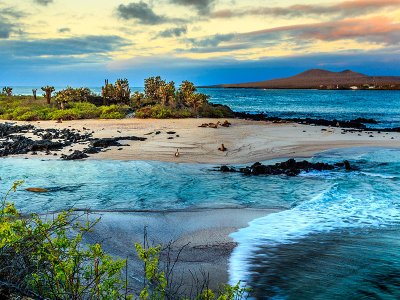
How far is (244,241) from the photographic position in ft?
33.2

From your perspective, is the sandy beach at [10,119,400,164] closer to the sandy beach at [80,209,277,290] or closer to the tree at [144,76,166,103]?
the sandy beach at [80,209,277,290]

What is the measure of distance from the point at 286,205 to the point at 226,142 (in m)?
14.9

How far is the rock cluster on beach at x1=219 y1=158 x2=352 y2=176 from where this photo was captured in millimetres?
18844

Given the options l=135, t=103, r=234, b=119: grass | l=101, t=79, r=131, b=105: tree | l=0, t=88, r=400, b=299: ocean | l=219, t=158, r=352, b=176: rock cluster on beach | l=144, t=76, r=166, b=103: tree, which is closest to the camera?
l=0, t=88, r=400, b=299: ocean

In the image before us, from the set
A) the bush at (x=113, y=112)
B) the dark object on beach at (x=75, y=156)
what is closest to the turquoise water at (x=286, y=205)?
the dark object on beach at (x=75, y=156)

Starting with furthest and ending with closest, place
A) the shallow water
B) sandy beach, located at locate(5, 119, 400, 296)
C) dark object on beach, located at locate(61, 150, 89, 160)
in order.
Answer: dark object on beach, located at locate(61, 150, 89, 160) → sandy beach, located at locate(5, 119, 400, 296) → the shallow water

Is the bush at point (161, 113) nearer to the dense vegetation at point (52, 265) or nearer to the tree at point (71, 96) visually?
the tree at point (71, 96)

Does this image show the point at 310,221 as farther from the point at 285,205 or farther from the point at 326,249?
the point at 326,249

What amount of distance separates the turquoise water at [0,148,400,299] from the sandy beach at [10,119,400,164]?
7.77 feet

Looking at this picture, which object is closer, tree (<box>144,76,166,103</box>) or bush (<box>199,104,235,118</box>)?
bush (<box>199,104,235,118</box>)

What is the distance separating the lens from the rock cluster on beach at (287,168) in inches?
742

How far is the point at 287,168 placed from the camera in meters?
19.5

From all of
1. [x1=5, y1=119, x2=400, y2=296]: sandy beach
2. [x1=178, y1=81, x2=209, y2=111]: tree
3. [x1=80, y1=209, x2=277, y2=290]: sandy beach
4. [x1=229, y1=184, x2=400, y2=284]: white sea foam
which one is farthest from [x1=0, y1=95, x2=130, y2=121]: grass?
[x1=229, y1=184, x2=400, y2=284]: white sea foam

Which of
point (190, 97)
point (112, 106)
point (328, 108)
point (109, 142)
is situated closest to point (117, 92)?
point (112, 106)
